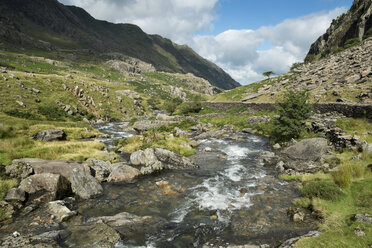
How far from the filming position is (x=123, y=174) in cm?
1825

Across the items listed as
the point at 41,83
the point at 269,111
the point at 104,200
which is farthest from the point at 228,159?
the point at 41,83

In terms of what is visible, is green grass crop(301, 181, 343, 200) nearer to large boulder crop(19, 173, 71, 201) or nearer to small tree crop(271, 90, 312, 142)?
small tree crop(271, 90, 312, 142)

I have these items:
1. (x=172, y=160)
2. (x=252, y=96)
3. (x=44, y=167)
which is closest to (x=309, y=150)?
(x=172, y=160)

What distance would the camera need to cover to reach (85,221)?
11.4m

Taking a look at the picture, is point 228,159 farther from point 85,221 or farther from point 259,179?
point 85,221

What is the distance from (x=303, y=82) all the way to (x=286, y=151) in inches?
1413

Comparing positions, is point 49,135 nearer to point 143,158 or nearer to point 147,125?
point 143,158

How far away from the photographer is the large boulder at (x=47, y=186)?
13.5m

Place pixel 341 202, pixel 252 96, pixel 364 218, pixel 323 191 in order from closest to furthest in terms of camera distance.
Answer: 1. pixel 364 218
2. pixel 341 202
3. pixel 323 191
4. pixel 252 96

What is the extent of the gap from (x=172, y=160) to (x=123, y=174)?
600 centimetres

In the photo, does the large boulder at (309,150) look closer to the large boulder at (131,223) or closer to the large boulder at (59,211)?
the large boulder at (131,223)

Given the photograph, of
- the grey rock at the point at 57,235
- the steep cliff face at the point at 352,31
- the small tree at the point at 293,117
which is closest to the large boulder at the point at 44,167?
the grey rock at the point at 57,235

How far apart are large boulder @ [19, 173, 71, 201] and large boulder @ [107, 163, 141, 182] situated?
3897mm

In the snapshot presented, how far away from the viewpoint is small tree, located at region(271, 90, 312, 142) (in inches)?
1104
